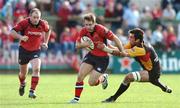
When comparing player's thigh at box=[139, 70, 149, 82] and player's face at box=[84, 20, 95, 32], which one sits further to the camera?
player's thigh at box=[139, 70, 149, 82]

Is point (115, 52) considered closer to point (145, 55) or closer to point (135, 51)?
point (135, 51)

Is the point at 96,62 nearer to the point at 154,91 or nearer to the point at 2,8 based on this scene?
the point at 154,91

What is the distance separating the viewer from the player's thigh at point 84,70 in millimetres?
15248

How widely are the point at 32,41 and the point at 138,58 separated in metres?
3.00

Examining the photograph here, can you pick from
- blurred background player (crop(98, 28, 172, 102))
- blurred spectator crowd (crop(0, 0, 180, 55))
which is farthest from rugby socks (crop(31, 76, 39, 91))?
blurred spectator crowd (crop(0, 0, 180, 55))

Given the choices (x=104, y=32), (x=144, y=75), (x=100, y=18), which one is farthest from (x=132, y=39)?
(x=100, y=18)

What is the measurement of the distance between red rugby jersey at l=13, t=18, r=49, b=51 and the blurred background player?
2162 millimetres

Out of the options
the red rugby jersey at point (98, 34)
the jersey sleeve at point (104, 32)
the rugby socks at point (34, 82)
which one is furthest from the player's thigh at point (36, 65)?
the jersey sleeve at point (104, 32)

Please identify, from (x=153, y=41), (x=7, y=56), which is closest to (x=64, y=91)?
(x=7, y=56)

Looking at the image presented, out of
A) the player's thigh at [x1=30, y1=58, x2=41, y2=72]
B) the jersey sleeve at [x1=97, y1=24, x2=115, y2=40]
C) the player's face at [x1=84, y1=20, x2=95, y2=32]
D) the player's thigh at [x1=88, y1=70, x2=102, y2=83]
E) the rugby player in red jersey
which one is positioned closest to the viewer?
the player's face at [x1=84, y1=20, x2=95, y2=32]

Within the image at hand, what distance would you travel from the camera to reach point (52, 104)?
48.1 feet

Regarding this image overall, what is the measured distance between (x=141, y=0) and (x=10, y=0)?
7.84 m

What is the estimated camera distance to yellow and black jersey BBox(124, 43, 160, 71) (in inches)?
593

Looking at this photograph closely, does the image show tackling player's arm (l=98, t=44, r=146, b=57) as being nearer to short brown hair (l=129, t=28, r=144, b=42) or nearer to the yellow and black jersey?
the yellow and black jersey
